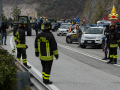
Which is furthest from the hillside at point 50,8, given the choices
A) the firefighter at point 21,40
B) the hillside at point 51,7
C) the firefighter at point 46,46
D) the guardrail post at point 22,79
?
the guardrail post at point 22,79

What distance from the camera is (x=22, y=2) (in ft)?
465

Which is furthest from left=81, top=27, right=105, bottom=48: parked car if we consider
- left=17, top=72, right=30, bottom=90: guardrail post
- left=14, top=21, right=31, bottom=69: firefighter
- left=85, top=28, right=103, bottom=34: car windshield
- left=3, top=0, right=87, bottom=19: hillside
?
left=3, top=0, right=87, bottom=19: hillside

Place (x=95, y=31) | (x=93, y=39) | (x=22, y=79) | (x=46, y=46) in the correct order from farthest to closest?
(x=95, y=31), (x=93, y=39), (x=46, y=46), (x=22, y=79)

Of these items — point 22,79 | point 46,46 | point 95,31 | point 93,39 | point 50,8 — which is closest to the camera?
point 22,79

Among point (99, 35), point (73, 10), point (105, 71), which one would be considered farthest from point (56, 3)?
point (105, 71)

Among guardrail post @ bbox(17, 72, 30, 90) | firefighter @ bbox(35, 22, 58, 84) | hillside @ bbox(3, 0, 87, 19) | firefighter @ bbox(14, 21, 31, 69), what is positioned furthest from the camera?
hillside @ bbox(3, 0, 87, 19)

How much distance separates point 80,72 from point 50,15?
121133 mm

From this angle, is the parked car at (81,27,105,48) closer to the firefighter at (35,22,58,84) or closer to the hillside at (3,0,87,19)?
the firefighter at (35,22,58,84)

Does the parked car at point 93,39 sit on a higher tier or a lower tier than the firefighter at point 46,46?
lower

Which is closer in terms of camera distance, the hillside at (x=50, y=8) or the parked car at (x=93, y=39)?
the parked car at (x=93, y=39)

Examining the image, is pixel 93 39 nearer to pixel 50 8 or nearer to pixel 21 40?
pixel 21 40

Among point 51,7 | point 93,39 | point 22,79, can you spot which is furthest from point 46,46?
point 51,7

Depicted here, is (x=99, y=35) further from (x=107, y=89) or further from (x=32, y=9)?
(x=32, y=9)

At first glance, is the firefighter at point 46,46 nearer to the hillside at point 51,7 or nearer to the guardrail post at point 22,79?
the guardrail post at point 22,79
